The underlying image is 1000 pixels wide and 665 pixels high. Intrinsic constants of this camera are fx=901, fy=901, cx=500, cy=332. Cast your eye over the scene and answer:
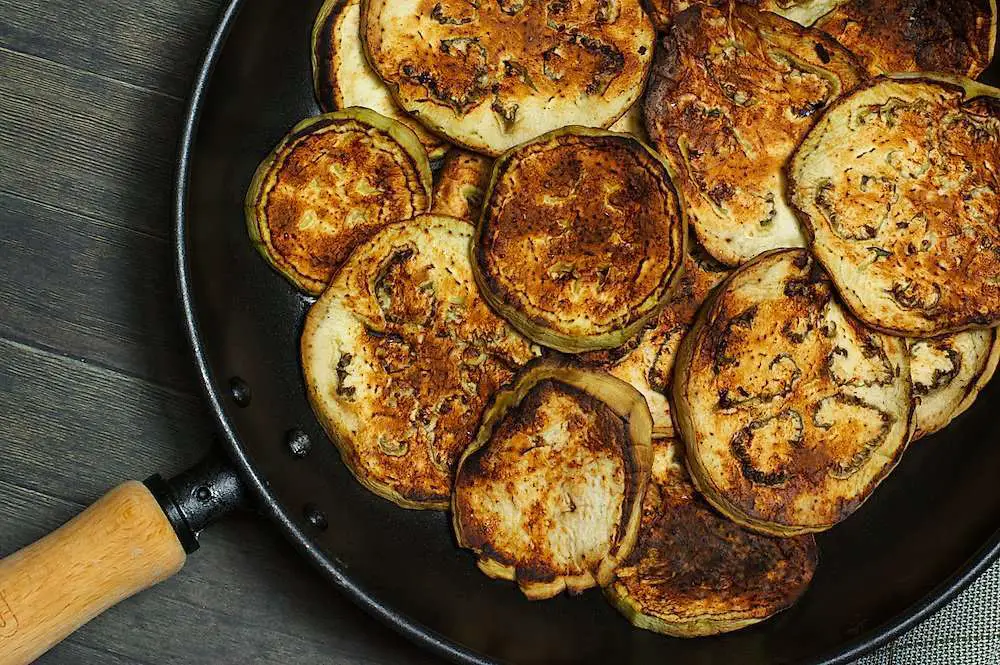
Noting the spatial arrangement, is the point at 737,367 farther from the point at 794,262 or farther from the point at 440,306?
the point at 440,306

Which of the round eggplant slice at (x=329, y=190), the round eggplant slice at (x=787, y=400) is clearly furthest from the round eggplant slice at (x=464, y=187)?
the round eggplant slice at (x=787, y=400)

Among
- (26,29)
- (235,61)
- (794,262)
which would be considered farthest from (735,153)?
(26,29)

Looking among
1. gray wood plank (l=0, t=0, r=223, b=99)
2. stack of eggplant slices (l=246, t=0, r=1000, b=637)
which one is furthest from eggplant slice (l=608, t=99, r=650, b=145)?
gray wood plank (l=0, t=0, r=223, b=99)

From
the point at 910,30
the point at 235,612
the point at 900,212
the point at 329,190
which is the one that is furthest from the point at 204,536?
the point at 910,30

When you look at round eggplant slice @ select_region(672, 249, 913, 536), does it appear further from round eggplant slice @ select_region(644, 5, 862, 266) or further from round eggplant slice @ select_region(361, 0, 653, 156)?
round eggplant slice @ select_region(361, 0, 653, 156)

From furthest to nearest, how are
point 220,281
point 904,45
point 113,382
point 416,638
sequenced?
point 113,382, point 904,45, point 220,281, point 416,638

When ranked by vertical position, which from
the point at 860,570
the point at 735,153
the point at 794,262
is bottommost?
the point at 860,570

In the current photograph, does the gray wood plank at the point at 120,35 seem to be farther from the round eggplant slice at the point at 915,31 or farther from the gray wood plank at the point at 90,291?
the round eggplant slice at the point at 915,31
